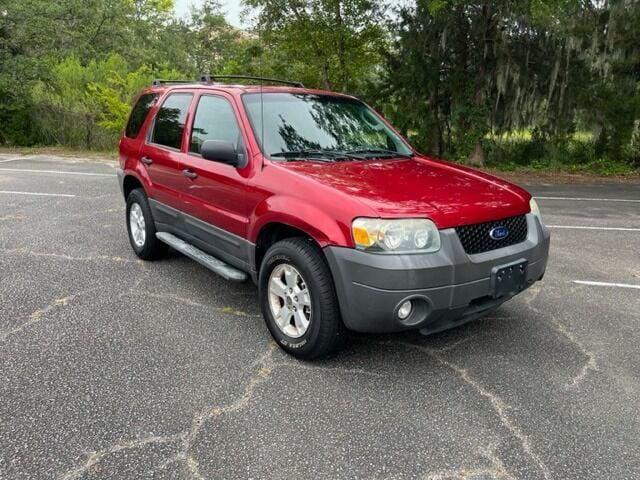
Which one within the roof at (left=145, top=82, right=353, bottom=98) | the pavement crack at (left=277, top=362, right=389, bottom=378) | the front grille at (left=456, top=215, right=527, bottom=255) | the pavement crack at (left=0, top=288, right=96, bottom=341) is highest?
the roof at (left=145, top=82, right=353, bottom=98)

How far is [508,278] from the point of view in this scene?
3.23m

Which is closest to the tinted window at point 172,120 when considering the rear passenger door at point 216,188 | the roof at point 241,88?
the roof at point 241,88

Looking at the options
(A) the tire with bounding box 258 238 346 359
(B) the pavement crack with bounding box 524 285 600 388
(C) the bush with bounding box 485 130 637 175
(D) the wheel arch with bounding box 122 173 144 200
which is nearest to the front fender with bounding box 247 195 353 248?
(A) the tire with bounding box 258 238 346 359

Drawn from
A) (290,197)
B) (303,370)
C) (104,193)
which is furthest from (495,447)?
(104,193)

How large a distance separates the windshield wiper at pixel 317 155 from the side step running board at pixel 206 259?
3.10 feet

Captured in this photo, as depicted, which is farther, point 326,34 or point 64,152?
point 64,152

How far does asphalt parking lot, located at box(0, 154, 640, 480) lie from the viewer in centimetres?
247

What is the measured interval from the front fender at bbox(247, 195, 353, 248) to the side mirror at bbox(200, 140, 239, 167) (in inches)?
17.0

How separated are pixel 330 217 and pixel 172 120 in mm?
2455

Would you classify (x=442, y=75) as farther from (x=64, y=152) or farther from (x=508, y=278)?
(x=508, y=278)

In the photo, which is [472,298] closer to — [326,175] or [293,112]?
[326,175]

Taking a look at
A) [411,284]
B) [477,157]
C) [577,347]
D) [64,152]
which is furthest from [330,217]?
[64,152]

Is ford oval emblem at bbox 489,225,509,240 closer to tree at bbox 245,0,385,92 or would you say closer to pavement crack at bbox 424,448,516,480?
pavement crack at bbox 424,448,516,480

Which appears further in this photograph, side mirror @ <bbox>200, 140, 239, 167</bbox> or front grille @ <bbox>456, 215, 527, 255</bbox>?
side mirror @ <bbox>200, 140, 239, 167</bbox>
